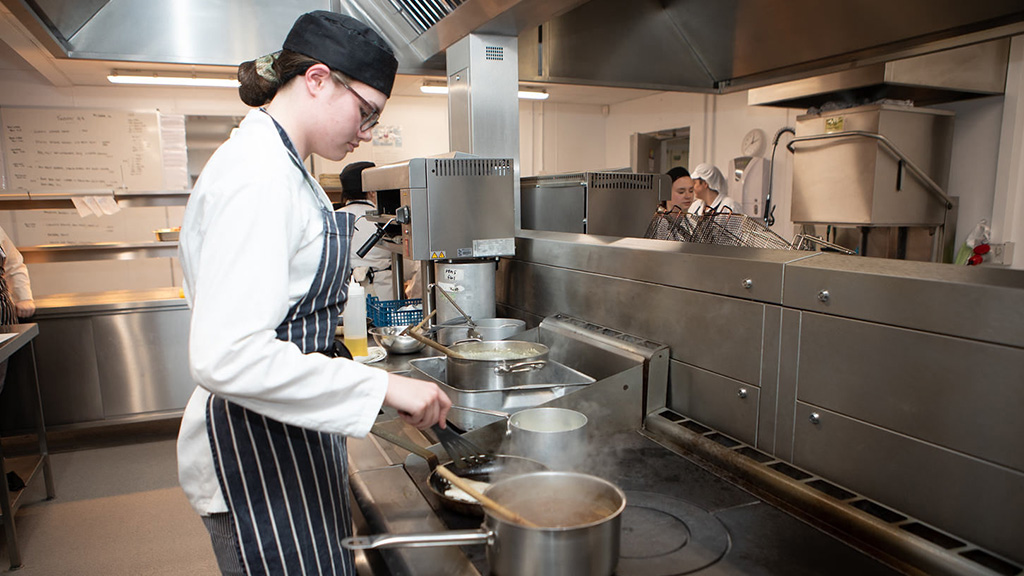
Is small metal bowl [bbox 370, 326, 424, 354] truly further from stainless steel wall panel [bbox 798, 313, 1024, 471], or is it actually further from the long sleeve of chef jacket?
stainless steel wall panel [bbox 798, 313, 1024, 471]

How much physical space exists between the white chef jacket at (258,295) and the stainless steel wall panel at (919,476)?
0.85 metres

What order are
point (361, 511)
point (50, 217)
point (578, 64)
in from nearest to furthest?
point (361, 511) → point (578, 64) → point (50, 217)

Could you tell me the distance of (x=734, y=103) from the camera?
6.29 m

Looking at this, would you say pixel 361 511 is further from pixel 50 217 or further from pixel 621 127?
pixel 621 127

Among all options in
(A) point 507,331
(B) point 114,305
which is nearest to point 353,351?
(A) point 507,331

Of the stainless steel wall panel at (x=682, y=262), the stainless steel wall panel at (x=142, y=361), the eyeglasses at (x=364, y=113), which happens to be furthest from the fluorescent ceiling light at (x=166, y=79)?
the eyeglasses at (x=364, y=113)

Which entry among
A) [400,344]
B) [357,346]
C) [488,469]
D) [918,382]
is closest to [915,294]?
[918,382]

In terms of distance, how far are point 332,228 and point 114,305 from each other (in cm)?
341

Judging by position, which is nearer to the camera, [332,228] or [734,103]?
[332,228]

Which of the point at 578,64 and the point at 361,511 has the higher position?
the point at 578,64

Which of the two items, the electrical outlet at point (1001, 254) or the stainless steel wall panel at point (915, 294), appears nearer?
the stainless steel wall panel at point (915, 294)

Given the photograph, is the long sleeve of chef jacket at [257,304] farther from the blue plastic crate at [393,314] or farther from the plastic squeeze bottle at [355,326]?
the blue plastic crate at [393,314]

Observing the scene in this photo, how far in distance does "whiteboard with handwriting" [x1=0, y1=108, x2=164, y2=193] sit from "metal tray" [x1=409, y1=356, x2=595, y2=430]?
6296mm

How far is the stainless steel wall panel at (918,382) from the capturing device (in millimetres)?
908
